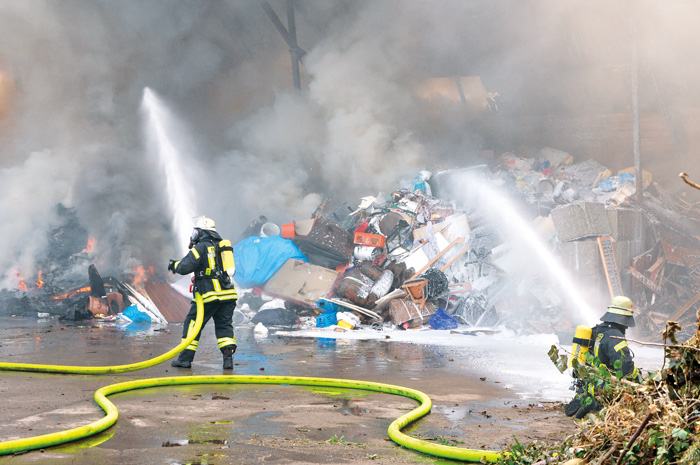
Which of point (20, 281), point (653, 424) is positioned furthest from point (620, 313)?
point (20, 281)

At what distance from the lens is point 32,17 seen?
13742 mm

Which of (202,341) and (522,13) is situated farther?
(522,13)

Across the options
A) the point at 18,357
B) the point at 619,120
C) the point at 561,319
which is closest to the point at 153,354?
the point at 18,357

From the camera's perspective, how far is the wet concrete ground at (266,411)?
290cm

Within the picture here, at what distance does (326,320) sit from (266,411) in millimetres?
5259

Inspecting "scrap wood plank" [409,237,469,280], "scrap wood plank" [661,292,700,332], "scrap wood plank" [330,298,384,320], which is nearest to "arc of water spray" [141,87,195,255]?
"scrap wood plank" [330,298,384,320]

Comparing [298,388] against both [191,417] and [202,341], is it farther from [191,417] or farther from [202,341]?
[202,341]

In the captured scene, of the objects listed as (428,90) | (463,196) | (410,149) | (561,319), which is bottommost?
(561,319)

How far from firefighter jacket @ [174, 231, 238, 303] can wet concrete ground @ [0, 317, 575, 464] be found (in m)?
0.62

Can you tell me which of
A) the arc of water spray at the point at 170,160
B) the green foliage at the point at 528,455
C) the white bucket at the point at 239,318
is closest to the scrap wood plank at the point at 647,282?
the white bucket at the point at 239,318

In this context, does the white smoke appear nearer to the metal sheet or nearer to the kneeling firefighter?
the metal sheet

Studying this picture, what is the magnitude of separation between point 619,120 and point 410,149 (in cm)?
472

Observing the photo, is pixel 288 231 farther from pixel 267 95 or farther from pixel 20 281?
pixel 267 95

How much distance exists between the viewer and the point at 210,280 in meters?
5.79
